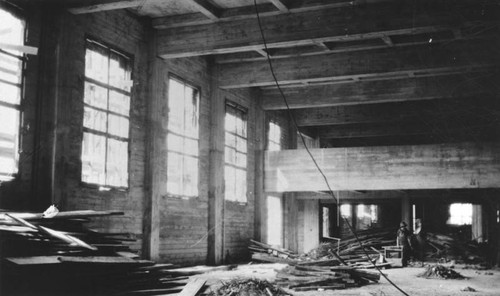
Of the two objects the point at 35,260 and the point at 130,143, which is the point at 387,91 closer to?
the point at 130,143

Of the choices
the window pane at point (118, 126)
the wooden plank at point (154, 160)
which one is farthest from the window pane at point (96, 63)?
the wooden plank at point (154, 160)

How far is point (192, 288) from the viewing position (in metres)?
9.15

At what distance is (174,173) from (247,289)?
6369 mm

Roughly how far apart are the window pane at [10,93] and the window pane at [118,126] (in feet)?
8.18

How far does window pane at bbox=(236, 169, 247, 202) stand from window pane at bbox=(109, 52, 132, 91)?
6704 mm

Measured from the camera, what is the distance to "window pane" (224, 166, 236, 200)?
17656 mm

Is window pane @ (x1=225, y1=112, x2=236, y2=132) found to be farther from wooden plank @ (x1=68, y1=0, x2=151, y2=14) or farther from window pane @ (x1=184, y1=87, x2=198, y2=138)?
wooden plank @ (x1=68, y1=0, x2=151, y2=14)

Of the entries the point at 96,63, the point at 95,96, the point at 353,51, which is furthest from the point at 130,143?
the point at 353,51

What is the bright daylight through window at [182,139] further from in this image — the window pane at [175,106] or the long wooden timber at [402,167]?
the long wooden timber at [402,167]

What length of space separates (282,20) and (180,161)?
16.4 ft

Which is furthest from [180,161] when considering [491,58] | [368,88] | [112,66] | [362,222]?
[362,222]

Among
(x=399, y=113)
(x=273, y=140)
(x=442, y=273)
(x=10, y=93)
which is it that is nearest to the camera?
(x=10, y=93)

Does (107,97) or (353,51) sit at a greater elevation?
(353,51)

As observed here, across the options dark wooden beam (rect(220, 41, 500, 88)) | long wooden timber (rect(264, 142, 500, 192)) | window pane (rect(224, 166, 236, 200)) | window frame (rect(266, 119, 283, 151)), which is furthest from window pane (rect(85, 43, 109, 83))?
window frame (rect(266, 119, 283, 151))
